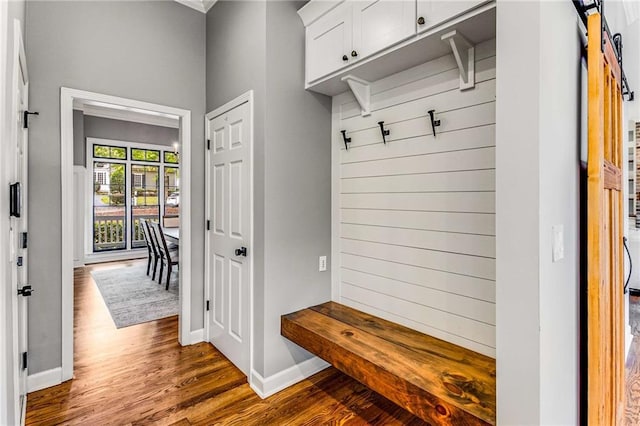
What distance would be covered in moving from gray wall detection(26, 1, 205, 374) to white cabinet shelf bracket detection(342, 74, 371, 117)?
4.95 feet

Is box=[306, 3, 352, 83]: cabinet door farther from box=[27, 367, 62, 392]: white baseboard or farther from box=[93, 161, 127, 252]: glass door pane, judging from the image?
box=[93, 161, 127, 252]: glass door pane

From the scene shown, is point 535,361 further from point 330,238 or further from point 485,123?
point 330,238

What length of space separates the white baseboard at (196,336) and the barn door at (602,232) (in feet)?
9.09

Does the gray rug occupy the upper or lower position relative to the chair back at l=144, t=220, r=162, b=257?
lower

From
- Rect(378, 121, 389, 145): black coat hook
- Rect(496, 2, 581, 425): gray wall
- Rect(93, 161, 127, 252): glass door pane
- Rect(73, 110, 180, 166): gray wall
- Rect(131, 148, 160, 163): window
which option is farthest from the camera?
Rect(131, 148, 160, 163): window

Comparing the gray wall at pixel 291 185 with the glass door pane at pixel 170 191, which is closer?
the gray wall at pixel 291 185

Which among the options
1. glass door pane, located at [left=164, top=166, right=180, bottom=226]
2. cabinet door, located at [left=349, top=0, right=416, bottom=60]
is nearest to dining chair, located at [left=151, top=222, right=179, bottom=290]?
glass door pane, located at [left=164, top=166, right=180, bottom=226]

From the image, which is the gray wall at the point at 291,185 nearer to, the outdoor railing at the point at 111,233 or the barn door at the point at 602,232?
the barn door at the point at 602,232

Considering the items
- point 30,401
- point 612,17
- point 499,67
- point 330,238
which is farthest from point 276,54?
point 30,401

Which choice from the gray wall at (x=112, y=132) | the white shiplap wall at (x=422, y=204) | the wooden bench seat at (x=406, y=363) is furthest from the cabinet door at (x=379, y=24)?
the gray wall at (x=112, y=132)

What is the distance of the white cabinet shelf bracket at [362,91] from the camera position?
2.21 metres

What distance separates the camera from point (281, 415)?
2.03m

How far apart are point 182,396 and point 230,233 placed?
1153 mm

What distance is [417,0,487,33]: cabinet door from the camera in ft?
4.85
